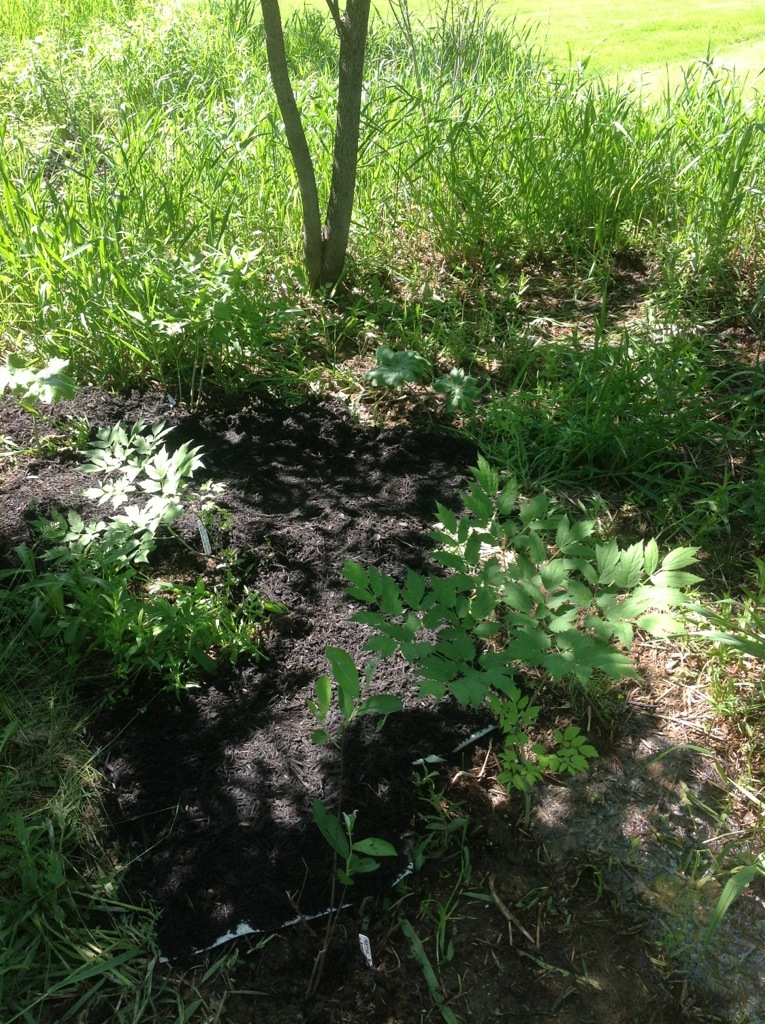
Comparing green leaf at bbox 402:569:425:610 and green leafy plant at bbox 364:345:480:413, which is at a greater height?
green leaf at bbox 402:569:425:610

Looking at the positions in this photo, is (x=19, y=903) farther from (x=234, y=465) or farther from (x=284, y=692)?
(x=234, y=465)

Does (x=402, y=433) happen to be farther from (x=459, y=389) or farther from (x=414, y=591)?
(x=414, y=591)

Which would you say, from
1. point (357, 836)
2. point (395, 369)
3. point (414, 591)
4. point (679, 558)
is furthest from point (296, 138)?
point (357, 836)

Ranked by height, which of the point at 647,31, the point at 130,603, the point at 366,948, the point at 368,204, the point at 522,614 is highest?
the point at 647,31

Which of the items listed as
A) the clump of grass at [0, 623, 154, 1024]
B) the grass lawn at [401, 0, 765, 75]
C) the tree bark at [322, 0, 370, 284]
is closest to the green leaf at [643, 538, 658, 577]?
the clump of grass at [0, 623, 154, 1024]

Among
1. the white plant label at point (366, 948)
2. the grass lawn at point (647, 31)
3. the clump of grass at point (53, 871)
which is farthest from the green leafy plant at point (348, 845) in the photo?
the grass lawn at point (647, 31)

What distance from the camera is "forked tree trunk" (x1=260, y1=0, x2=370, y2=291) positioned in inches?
119

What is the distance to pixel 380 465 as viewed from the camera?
275 centimetres

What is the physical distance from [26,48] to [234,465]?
4618mm

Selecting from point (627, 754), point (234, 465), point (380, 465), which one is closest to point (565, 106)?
point (380, 465)

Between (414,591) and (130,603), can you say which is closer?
(414,591)

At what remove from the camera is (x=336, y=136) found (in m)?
3.25

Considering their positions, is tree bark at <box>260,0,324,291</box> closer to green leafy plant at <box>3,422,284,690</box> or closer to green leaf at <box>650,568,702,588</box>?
green leafy plant at <box>3,422,284,690</box>

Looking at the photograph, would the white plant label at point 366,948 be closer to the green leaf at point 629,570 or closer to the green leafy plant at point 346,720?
the green leafy plant at point 346,720
